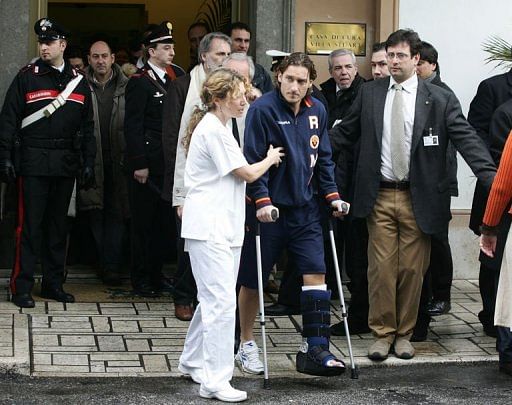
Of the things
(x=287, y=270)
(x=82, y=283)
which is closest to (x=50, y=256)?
(x=82, y=283)

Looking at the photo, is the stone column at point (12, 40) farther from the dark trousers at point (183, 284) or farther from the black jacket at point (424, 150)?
the black jacket at point (424, 150)

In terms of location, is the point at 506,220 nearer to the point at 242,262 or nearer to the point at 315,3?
the point at 242,262

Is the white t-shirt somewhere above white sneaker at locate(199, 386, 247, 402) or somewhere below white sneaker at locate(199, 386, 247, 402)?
above

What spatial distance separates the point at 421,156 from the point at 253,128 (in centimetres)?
118

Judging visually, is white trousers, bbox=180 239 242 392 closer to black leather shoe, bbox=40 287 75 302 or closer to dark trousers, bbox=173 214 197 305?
dark trousers, bbox=173 214 197 305

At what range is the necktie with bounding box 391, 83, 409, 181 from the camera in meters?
9.08

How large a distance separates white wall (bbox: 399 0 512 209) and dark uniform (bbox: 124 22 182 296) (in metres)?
2.41

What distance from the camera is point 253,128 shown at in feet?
28.3

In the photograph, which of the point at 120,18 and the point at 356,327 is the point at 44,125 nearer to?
the point at 356,327

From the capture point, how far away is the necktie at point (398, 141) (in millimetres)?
9078

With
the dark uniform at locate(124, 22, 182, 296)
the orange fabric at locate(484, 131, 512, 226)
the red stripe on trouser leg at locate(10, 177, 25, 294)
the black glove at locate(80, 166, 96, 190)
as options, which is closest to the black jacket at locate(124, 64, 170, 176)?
the dark uniform at locate(124, 22, 182, 296)

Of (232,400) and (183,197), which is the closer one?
(232,400)

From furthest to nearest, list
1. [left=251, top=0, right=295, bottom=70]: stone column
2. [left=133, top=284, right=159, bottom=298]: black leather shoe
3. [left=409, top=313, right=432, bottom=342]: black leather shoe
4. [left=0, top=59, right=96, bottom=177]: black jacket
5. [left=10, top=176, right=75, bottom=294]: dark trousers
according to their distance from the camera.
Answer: [left=251, top=0, right=295, bottom=70]: stone column < [left=133, top=284, right=159, bottom=298]: black leather shoe < [left=10, top=176, right=75, bottom=294]: dark trousers < [left=0, top=59, right=96, bottom=177]: black jacket < [left=409, top=313, right=432, bottom=342]: black leather shoe

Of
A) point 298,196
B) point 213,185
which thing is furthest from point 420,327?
point 213,185
